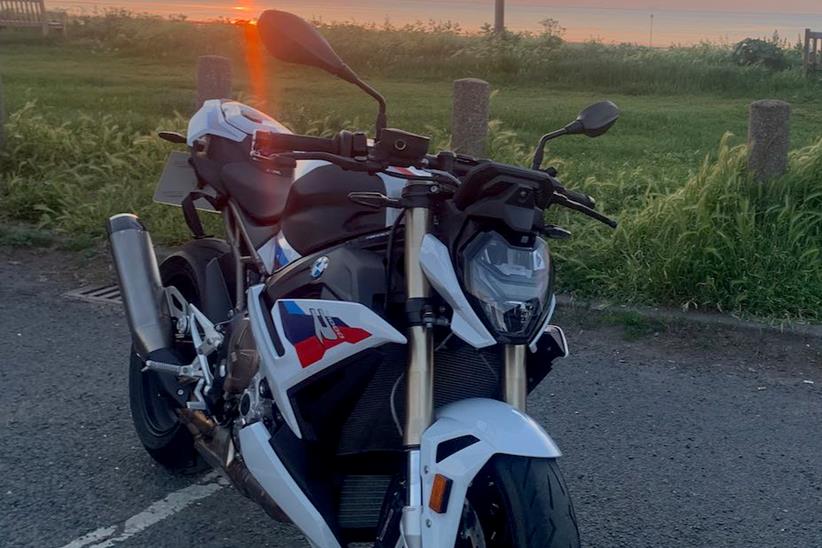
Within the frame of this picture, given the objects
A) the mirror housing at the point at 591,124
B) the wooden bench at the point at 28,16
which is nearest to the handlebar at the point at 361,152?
the mirror housing at the point at 591,124

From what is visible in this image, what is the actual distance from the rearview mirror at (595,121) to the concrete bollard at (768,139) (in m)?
3.70

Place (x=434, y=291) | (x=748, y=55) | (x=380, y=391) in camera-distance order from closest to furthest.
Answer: (x=434, y=291) < (x=380, y=391) < (x=748, y=55)

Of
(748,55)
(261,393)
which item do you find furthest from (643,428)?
(748,55)

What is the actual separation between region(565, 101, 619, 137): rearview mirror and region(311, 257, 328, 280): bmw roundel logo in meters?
0.72

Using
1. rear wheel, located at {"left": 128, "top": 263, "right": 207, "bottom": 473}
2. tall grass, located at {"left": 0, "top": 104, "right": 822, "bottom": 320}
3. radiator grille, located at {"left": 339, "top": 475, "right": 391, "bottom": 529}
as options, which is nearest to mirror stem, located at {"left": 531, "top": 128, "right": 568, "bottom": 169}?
radiator grille, located at {"left": 339, "top": 475, "right": 391, "bottom": 529}

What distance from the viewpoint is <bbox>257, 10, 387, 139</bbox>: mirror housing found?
8.09 feet

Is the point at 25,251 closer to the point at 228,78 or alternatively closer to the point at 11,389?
the point at 228,78

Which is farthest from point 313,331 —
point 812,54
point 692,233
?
point 812,54

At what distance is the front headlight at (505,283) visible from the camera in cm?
235

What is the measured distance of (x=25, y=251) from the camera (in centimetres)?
700

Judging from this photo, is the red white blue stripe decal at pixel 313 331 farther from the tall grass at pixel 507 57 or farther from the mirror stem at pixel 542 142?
the tall grass at pixel 507 57

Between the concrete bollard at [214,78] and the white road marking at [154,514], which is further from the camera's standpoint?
the concrete bollard at [214,78]

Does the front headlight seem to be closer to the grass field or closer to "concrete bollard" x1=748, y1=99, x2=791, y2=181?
the grass field

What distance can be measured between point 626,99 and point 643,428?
1023 centimetres
